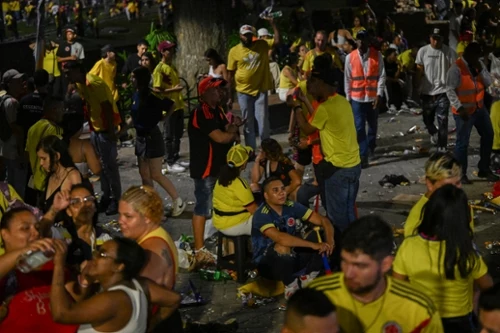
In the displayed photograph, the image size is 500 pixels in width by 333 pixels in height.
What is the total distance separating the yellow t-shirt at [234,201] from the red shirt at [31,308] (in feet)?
10.6

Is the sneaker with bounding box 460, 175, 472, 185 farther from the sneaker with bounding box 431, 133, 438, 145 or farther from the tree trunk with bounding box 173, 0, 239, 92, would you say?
the tree trunk with bounding box 173, 0, 239, 92

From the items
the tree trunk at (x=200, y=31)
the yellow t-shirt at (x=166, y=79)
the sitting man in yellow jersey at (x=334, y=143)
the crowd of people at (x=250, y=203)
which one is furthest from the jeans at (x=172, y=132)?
the sitting man in yellow jersey at (x=334, y=143)

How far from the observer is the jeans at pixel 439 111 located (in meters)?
12.9

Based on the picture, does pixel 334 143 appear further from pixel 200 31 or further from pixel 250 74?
pixel 200 31

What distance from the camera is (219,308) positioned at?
8.21m

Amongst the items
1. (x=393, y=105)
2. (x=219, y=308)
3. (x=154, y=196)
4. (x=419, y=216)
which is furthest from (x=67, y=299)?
(x=393, y=105)

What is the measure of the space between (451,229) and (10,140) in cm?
611

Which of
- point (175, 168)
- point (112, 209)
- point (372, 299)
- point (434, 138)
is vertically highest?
point (372, 299)

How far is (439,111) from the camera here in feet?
42.4

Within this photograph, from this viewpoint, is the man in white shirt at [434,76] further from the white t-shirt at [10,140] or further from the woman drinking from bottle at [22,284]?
the woman drinking from bottle at [22,284]

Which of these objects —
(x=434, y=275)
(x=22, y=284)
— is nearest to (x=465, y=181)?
(x=434, y=275)

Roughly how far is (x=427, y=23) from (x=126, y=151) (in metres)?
12.9

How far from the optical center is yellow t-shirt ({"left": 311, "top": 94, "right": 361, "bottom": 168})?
8.43 meters

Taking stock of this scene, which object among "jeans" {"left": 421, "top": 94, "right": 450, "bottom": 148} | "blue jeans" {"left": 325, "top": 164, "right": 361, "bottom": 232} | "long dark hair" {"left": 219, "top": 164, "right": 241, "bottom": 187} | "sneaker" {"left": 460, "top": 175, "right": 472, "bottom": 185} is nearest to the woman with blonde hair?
"long dark hair" {"left": 219, "top": 164, "right": 241, "bottom": 187}
